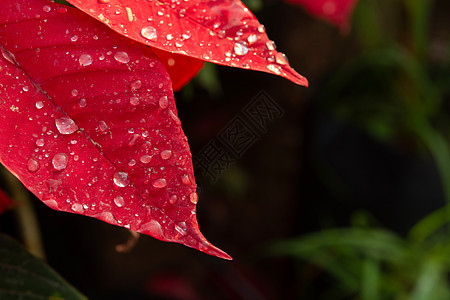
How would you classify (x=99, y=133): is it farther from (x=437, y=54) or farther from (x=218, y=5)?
(x=437, y=54)

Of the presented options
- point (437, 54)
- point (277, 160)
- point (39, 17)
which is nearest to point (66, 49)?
point (39, 17)

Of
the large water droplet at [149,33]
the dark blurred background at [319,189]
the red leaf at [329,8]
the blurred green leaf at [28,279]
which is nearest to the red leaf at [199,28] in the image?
the large water droplet at [149,33]

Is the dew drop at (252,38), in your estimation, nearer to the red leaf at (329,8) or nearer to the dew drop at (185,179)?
the dew drop at (185,179)

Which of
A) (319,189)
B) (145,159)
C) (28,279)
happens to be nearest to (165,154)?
(145,159)

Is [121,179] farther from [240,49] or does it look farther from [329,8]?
[329,8]

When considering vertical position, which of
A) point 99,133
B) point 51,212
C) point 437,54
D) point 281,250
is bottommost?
point 281,250
